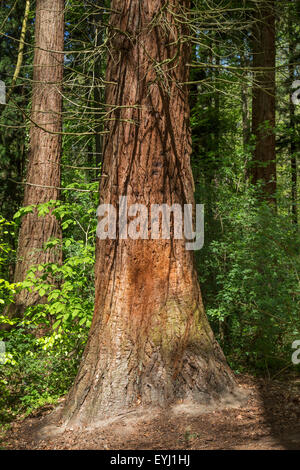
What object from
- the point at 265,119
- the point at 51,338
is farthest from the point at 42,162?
the point at 265,119

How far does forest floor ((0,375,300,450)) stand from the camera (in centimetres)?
371

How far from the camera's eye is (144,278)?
14.8 ft

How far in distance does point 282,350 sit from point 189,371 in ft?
6.19

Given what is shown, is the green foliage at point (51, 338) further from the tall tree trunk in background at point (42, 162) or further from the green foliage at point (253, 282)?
the green foliage at point (253, 282)

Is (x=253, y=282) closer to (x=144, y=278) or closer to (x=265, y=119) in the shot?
(x=144, y=278)

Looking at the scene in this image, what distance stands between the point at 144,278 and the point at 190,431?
4.96ft

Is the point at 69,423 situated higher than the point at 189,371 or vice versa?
the point at 189,371

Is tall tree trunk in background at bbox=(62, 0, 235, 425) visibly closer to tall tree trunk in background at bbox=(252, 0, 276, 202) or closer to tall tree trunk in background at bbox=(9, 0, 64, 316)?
tall tree trunk in background at bbox=(9, 0, 64, 316)

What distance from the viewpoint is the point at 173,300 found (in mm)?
4547
